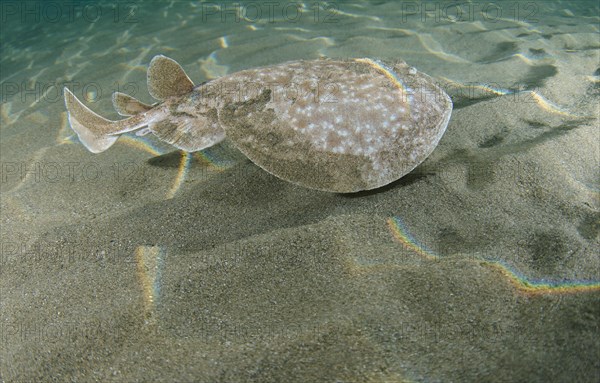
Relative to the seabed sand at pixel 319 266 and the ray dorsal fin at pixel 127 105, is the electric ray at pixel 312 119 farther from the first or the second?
the seabed sand at pixel 319 266

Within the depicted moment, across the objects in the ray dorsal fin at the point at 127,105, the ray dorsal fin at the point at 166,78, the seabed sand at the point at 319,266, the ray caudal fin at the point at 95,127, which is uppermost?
the ray dorsal fin at the point at 166,78

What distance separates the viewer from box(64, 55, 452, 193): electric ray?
2748 millimetres

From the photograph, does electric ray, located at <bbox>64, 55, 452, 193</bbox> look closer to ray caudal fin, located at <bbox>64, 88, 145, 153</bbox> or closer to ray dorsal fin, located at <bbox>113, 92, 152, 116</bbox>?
ray caudal fin, located at <bbox>64, 88, 145, 153</bbox>

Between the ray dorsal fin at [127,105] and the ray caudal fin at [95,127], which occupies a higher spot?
the ray dorsal fin at [127,105]

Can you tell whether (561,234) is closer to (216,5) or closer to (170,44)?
(170,44)

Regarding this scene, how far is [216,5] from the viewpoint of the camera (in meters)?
10.3

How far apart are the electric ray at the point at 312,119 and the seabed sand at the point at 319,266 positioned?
0.87 feet

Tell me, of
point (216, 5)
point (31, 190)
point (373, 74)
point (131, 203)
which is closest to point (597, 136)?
point (373, 74)

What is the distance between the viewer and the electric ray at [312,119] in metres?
2.75

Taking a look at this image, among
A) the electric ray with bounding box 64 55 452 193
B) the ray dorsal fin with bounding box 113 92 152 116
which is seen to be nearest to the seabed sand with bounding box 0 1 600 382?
the electric ray with bounding box 64 55 452 193

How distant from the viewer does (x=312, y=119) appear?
2.88m

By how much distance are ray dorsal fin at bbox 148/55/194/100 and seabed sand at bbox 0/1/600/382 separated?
0.67 m

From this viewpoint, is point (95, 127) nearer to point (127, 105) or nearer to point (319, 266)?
point (127, 105)

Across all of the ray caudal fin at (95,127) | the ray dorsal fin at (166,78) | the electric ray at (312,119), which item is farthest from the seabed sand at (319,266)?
the ray dorsal fin at (166,78)
